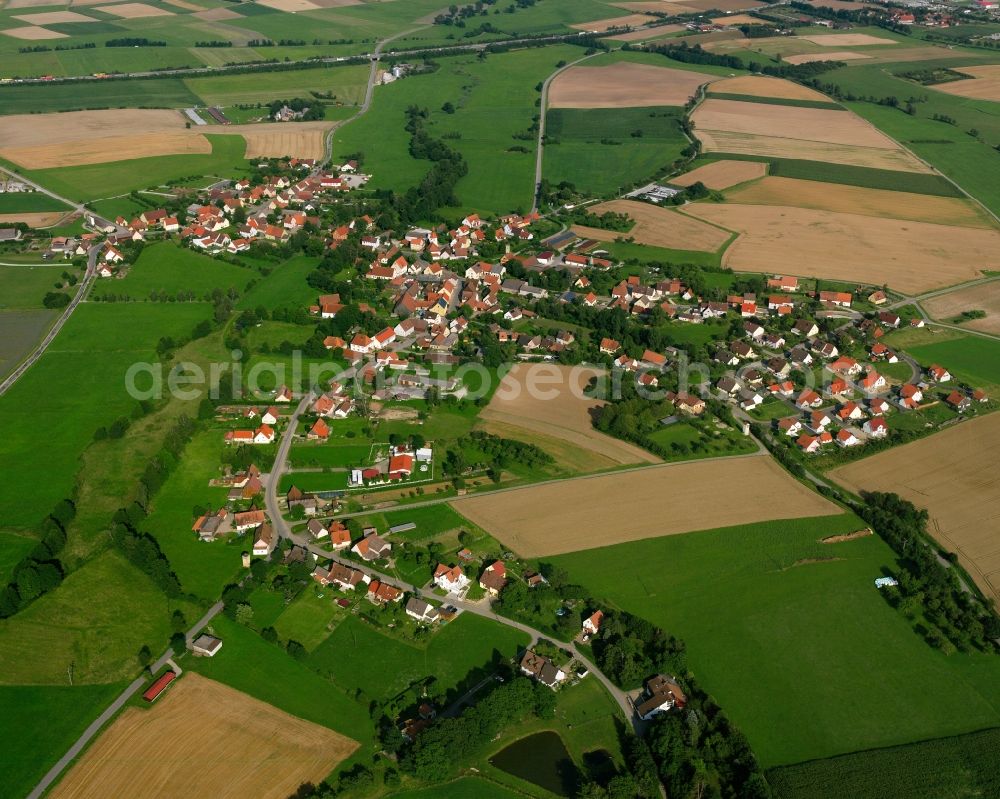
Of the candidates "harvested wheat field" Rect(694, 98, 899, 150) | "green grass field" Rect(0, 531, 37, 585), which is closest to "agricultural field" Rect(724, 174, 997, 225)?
"harvested wheat field" Rect(694, 98, 899, 150)

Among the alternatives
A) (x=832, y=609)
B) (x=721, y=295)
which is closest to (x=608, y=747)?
(x=832, y=609)

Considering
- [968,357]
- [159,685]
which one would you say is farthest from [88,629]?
[968,357]

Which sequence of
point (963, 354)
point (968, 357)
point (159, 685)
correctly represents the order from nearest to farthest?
1. point (159, 685)
2. point (968, 357)
3. point (963, 354)

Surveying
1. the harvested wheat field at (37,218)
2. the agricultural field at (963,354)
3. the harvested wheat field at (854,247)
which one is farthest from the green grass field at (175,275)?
the agricultural field at (963,354)

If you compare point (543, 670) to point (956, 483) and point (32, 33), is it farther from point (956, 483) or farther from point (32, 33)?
point (32, 33)

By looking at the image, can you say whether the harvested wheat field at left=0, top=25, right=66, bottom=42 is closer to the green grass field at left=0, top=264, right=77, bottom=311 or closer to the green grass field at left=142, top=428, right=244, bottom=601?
the green grass field at left=0, top=264, right=77, bottom=311
